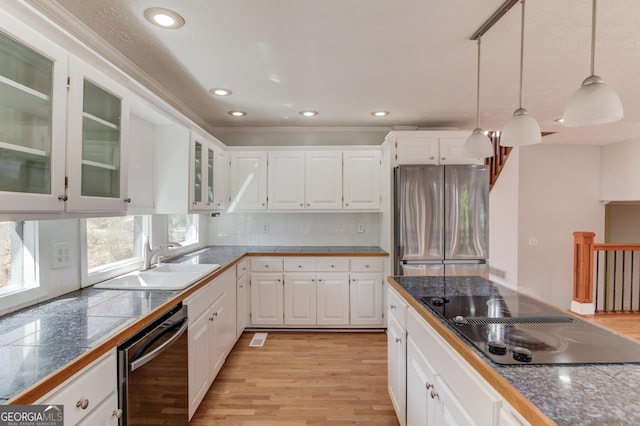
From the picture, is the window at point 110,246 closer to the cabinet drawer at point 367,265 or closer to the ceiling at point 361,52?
the ceiling at point 361,52

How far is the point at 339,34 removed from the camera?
5.95 feet

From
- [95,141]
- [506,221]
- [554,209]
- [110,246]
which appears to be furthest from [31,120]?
[554,209]

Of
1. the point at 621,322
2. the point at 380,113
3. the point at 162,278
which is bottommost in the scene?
the point at 621,322

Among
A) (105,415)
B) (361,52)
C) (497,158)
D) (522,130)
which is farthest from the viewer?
(497,158)

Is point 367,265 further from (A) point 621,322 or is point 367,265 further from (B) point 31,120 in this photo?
(A) point 621,322

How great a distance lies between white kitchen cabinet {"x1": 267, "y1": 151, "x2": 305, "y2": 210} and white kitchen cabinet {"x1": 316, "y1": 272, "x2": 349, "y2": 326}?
0.91 m

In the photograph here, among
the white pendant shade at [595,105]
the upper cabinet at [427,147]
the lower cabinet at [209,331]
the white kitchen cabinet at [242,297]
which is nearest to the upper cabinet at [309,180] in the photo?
the upper cabinet at [427,147]

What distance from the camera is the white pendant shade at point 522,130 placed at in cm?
148

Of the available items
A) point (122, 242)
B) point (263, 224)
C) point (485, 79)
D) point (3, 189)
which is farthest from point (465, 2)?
point (263, 224)

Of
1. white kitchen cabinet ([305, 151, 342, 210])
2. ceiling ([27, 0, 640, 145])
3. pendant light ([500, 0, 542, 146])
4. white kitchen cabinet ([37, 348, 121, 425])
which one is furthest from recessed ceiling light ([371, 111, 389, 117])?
white kitchen cabinet ([37, 348, 121, 425])

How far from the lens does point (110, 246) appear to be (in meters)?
2.27

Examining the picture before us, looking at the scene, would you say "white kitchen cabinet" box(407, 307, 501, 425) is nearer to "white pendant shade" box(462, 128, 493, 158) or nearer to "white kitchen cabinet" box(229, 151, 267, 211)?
"white pendant shade" box(462, 128, 493, 158)

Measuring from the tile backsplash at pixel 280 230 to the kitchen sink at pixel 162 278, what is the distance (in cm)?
142

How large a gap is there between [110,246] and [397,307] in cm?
208
